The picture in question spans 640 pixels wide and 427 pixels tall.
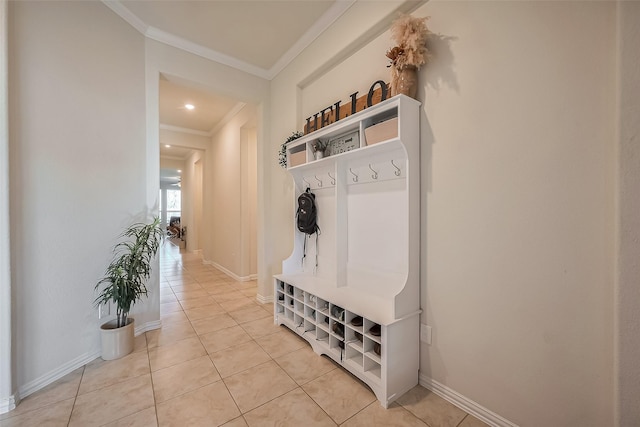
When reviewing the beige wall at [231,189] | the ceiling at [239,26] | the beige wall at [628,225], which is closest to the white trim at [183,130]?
the beige wall at [231,189]

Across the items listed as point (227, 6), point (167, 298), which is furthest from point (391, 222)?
point (167, 298)

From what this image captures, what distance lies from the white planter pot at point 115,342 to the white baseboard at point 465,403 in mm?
2439

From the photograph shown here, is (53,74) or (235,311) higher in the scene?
(53,74)

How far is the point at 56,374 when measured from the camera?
185 centimetres

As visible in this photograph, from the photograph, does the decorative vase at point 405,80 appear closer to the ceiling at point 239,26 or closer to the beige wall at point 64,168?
the ceiling at point 239,26

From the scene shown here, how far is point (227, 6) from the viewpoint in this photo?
2281 millimetres

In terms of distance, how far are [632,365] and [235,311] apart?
10.6 feet

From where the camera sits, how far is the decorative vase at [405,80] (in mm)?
1678

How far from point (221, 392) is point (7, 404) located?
4.19 ft

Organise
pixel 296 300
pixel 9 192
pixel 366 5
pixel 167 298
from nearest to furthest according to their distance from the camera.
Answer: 1. pixel 9 192
2. pixel 366 5
3. pixel 296 300
4. pixel 167 298

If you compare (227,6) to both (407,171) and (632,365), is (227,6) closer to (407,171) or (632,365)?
(407,171)

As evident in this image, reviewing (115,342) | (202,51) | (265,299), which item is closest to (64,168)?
(115,342)

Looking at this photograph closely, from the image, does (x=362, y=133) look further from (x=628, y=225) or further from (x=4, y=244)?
(x=4, y=244)

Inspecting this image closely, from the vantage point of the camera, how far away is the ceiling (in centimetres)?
228
